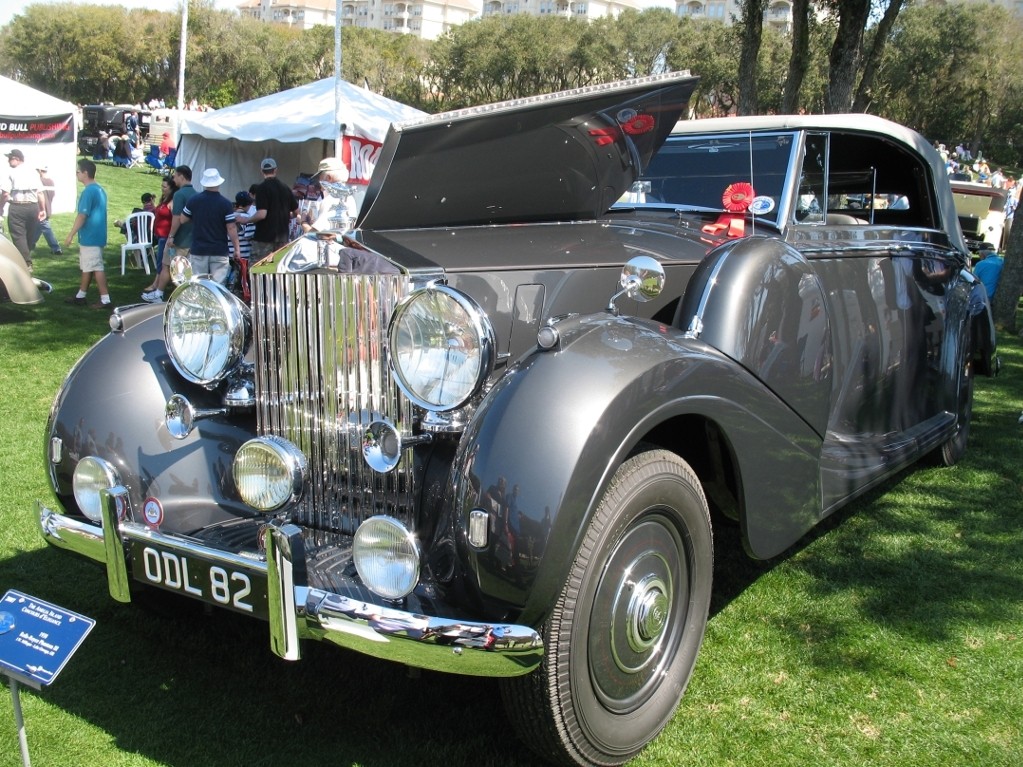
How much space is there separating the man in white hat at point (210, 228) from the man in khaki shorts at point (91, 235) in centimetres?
107

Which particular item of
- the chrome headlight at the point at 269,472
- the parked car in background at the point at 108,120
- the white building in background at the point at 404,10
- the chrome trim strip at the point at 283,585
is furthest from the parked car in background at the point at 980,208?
the white building in background at the point at 404,10

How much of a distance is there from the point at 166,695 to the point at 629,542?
1.60 meters

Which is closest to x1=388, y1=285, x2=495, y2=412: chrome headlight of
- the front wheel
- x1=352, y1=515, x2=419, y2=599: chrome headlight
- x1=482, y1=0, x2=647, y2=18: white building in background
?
x1=352, y1=515, x2=419, y2=599: chrome headlight

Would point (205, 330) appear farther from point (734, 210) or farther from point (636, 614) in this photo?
point (734, 210)

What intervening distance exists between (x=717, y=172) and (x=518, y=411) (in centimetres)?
215

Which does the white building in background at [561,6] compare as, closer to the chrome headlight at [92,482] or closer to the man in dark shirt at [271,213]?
the man in dark shirt at [271,213]

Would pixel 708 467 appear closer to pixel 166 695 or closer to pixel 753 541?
pixel 753 541

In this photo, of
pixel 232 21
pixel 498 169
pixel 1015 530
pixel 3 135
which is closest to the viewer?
pixel 498 169

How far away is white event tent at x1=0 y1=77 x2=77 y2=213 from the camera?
14.8m

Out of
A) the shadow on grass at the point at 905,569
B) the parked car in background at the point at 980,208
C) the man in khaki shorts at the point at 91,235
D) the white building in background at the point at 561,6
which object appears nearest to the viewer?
the shadow on grass at the point at 905,569

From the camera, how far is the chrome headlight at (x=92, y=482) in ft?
8.73

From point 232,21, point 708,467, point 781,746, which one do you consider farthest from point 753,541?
point 232,21

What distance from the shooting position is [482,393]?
246 centimetres

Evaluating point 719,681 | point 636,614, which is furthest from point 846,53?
point 636,614
